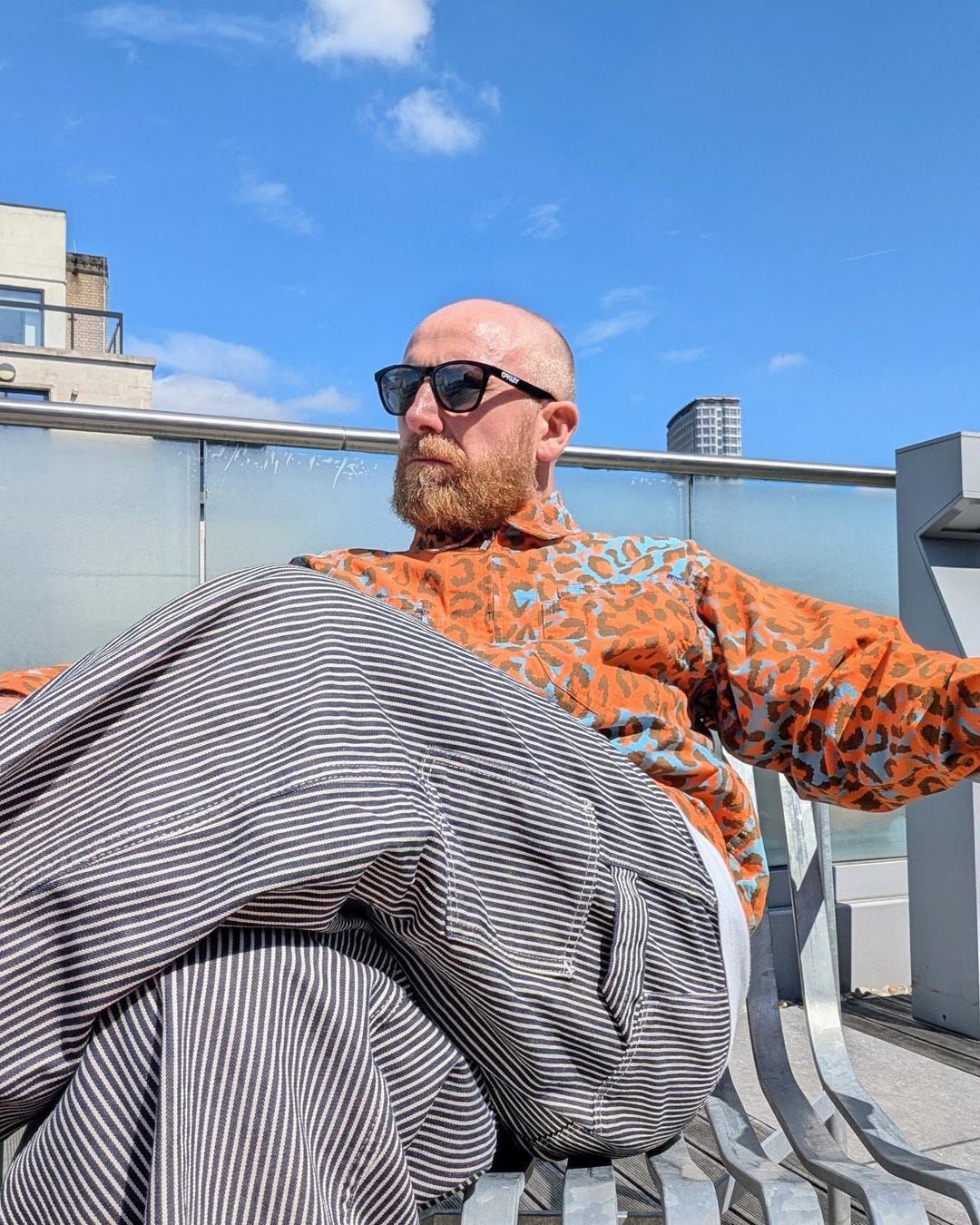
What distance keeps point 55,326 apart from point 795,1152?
4530cm

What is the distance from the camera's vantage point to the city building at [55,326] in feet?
121

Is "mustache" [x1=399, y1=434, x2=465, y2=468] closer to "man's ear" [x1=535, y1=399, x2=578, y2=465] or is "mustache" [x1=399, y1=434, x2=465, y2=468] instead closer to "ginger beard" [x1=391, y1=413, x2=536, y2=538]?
"ginger beard" [x1=391, y1=413, x2=536, y2=538]

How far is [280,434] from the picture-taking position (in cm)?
312

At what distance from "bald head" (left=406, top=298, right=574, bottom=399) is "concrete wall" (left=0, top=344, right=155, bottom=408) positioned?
36.7 metres

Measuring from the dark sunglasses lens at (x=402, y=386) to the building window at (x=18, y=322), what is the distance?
37.0 meters

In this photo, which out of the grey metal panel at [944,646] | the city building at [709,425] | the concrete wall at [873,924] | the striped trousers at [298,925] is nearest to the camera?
the striped trousers at [298,925]

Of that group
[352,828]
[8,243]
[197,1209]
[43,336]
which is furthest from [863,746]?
[8,243]

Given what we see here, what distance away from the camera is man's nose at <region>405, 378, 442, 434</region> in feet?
6.56

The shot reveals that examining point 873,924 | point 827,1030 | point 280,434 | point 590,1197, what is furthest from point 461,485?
point 873,924

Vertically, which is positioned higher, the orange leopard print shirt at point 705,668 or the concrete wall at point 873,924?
the orange leopard print shirt at point 705,668

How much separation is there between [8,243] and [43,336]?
540cm

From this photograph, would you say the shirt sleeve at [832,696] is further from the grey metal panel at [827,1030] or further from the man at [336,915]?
the grey metal panel at [827,1030]

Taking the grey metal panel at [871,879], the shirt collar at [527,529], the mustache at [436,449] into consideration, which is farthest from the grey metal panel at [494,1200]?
the grey metal panel at [871,879]

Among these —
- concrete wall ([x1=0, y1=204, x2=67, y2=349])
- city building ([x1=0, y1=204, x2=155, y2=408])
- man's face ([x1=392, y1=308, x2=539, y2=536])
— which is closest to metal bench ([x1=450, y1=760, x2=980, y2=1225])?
man's face ([x1=392, y1=308, x2=539, y2=536])
